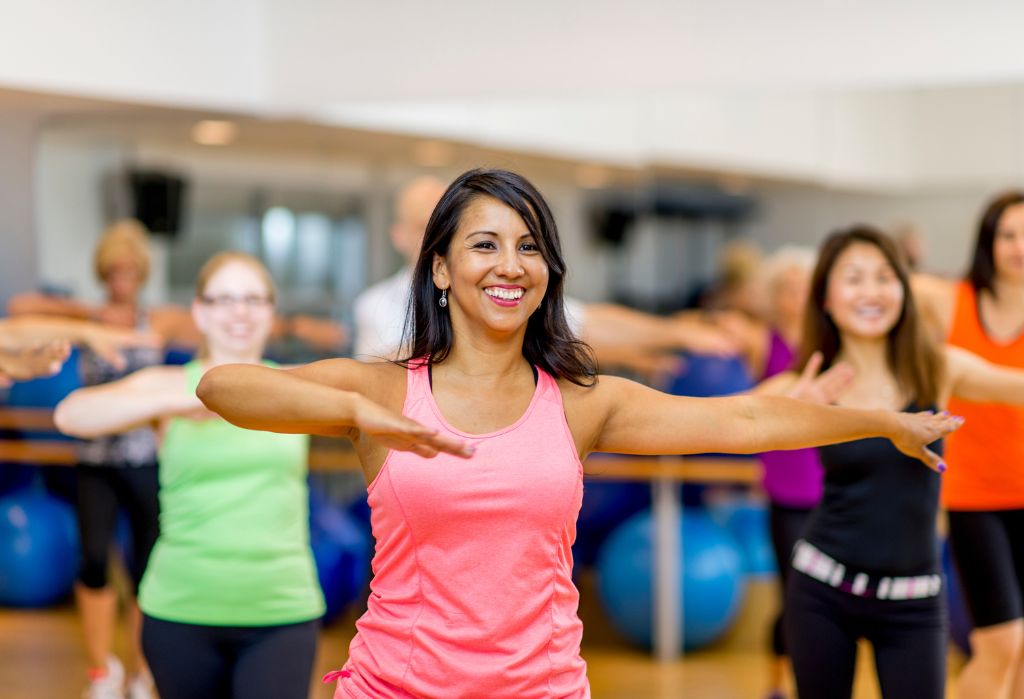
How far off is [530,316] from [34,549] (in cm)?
515

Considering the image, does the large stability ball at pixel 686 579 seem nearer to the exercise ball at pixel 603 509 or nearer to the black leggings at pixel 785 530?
the exercise ball at pixel 603 509

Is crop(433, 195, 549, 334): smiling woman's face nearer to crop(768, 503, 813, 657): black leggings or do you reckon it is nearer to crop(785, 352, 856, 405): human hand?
crop(785, 352, 856, 405): human hand

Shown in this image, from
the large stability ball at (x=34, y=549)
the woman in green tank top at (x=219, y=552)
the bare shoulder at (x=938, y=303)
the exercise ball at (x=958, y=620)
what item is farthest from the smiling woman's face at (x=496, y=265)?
the large stability ball at (x=34, y=549)

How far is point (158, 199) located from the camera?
5.95m

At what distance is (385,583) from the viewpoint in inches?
88.8

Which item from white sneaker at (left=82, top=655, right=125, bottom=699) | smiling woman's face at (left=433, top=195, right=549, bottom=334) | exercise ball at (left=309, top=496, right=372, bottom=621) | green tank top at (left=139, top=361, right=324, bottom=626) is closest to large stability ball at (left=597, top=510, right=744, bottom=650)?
exercise ball at (left=309, top=496, right=372, bottom=621)

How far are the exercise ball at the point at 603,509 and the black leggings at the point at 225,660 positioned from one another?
289 centimetres

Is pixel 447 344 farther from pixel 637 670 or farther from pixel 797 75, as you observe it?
pixel 637 670

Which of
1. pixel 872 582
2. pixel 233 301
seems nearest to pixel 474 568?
pixel 872 582

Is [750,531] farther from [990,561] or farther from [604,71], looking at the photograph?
[990,561]

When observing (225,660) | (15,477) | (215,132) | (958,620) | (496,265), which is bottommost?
(958,620)

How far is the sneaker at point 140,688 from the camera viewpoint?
5.12m

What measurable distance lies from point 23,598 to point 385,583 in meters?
5.26

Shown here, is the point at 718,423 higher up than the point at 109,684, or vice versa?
the point at 718,423
